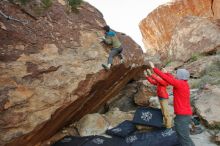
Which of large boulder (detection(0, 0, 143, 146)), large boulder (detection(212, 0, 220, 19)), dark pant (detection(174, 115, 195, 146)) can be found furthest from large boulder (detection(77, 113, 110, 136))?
large boulder (detection(212, 0, 220, 19))

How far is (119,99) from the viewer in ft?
Answer: 45.0

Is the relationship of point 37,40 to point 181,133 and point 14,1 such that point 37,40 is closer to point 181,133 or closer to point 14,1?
point 14,1

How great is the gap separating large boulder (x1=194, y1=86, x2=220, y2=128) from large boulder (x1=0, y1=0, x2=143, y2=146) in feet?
9.11

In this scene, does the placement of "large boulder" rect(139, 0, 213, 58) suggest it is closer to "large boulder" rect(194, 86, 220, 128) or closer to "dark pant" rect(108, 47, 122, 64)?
"large boulder" rect(194, 86, 220, 128)

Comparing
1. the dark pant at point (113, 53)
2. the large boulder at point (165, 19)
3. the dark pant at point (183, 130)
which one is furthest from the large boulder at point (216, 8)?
the dark pant at point (183, 130)

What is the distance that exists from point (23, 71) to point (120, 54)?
394 cm

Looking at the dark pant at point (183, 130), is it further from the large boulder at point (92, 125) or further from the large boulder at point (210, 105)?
the large boulder at point (92, 125)

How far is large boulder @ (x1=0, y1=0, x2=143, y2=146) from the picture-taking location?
7414 mm

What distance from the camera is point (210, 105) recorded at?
10.3 metres

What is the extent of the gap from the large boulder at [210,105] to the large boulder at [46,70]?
9.11ft

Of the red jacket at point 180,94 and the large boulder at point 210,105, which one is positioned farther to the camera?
the large boulder at point 210,105

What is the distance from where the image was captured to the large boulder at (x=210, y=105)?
9688 mm

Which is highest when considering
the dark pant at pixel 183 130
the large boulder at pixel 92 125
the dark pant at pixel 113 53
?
the dark pant at pixel 113 53

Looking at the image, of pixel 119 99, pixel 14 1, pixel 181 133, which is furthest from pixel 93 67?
pixel 119 99
